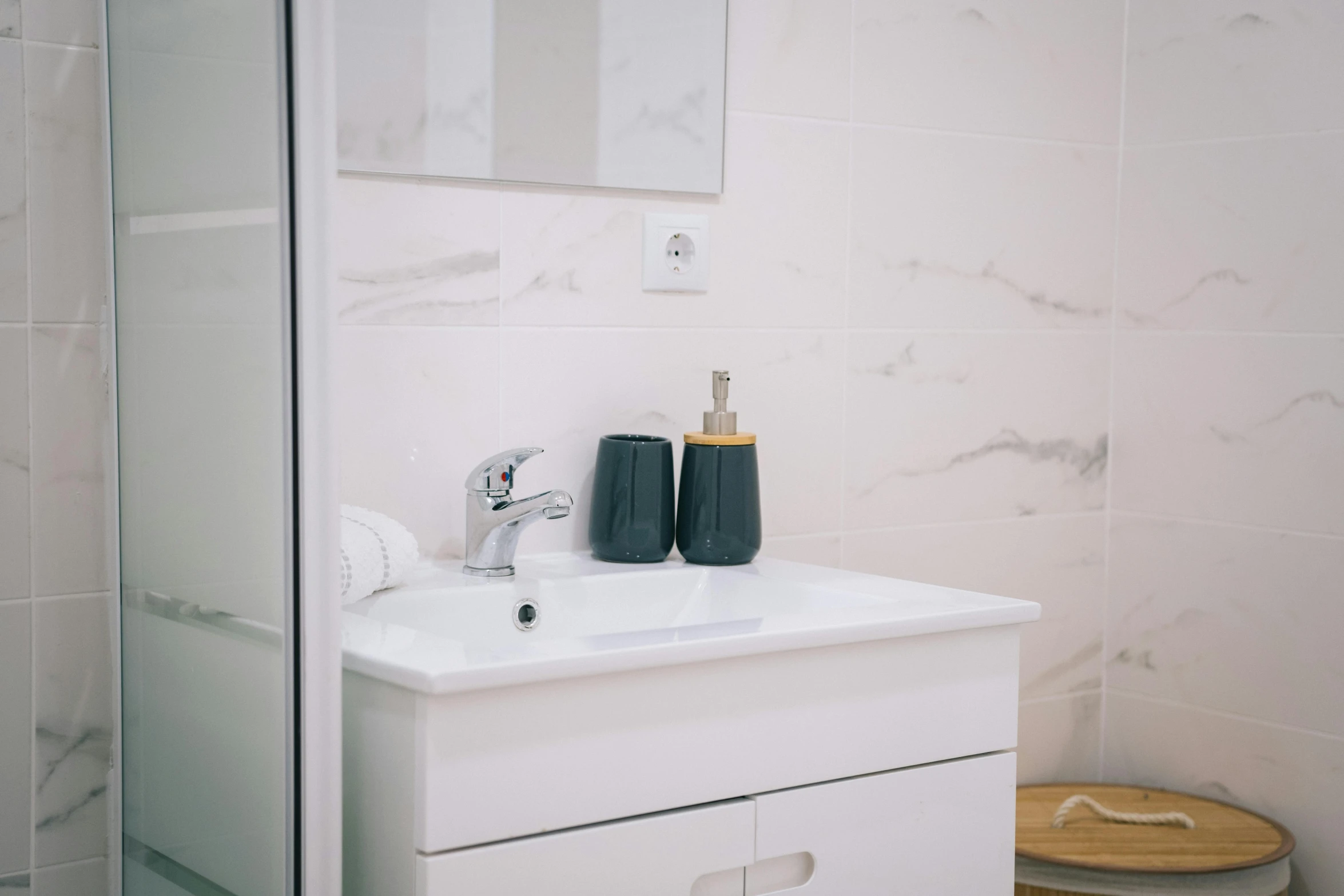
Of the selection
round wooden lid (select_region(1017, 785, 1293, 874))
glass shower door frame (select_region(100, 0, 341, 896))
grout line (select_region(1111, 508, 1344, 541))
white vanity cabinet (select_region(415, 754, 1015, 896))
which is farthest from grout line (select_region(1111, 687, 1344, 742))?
glass shower door frame (select_region(100, 0, 341, 896))

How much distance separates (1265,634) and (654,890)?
1.13 meters

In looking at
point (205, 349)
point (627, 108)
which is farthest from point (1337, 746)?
point (205, 349)

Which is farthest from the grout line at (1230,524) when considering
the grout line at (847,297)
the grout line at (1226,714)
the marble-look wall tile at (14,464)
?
the marble-look wall tile at (14,464)

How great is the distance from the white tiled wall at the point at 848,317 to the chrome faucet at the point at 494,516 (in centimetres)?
9

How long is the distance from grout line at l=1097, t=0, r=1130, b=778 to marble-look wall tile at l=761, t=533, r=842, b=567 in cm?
50

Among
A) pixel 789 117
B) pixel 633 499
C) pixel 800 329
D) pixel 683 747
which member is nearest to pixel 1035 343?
pixel 800 329

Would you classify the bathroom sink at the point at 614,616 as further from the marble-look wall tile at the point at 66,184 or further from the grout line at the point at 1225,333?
the grout line at the point at 1225,333

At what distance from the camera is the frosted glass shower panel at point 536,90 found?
1.29 metres

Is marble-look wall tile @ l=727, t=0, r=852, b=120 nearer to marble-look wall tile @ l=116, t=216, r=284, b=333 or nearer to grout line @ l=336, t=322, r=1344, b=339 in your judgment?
grout line @ l=336, t=322, r=1344, b=339

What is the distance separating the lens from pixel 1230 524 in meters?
1.80

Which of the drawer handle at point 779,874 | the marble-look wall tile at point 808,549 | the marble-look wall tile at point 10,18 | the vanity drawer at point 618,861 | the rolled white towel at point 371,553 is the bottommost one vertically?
the drawer handle at point 779,874

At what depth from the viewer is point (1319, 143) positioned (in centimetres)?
170

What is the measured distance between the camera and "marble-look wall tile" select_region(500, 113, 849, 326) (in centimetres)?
142

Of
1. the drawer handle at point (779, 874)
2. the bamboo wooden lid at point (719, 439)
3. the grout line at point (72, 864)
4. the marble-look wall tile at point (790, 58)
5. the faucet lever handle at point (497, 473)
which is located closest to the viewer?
the drawer handle at point (779, 874)
